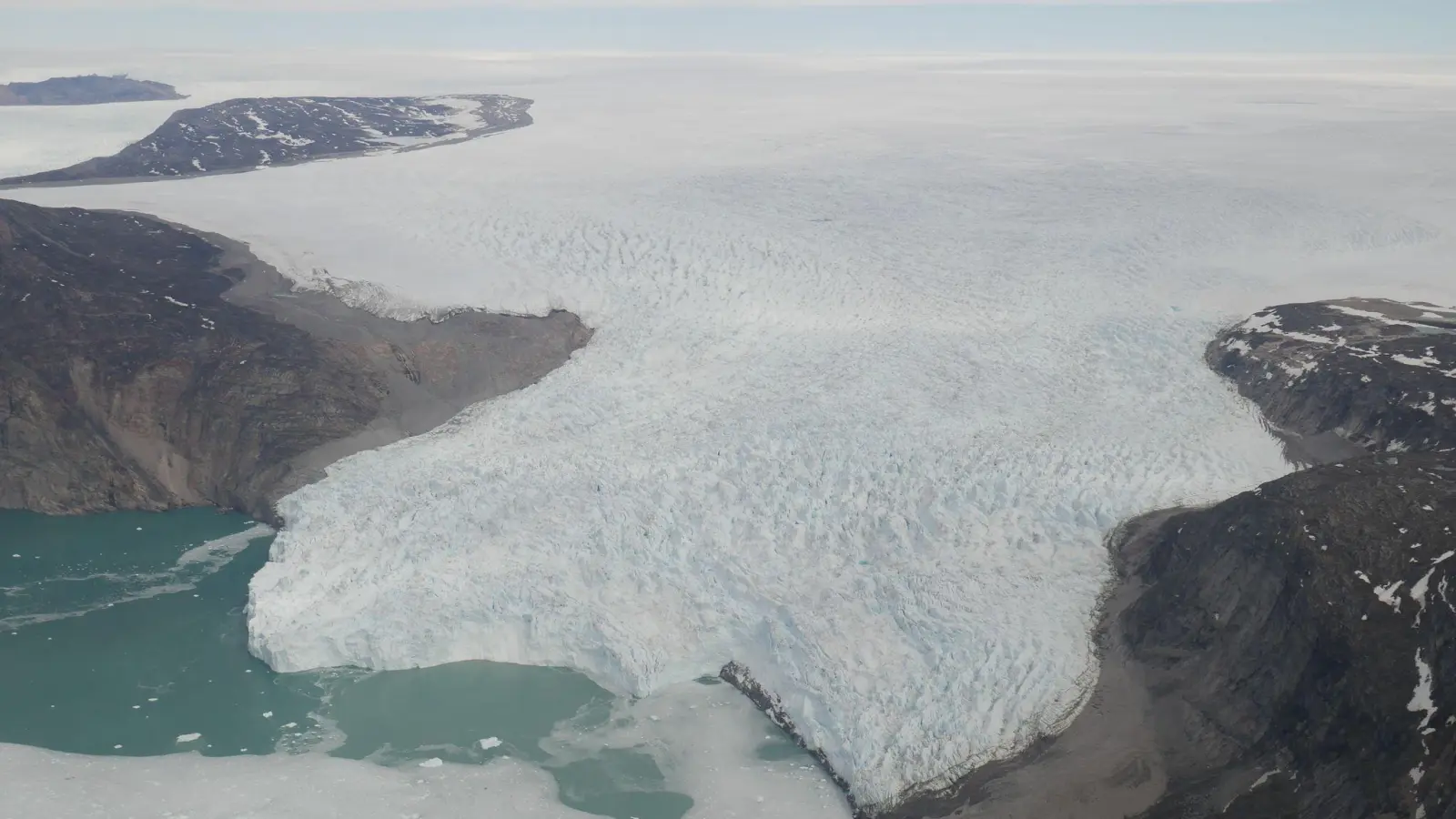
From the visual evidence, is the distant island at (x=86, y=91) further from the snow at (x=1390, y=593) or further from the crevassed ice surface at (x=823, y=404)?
the snow at (x=1390, y=593)

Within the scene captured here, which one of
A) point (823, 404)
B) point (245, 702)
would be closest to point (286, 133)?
point (823, 404)

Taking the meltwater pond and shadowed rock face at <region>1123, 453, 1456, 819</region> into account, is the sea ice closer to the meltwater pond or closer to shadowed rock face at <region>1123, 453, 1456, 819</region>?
the meltwater pond

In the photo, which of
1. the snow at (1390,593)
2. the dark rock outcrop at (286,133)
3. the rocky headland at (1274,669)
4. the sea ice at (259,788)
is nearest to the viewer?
the rocky headland at (1274,669)

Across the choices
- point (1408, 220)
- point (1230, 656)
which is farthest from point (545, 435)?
point (1408, 220)

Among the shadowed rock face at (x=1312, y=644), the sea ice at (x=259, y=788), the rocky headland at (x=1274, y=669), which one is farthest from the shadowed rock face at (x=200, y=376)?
the shadowed rock face at (x=1312, y=644)

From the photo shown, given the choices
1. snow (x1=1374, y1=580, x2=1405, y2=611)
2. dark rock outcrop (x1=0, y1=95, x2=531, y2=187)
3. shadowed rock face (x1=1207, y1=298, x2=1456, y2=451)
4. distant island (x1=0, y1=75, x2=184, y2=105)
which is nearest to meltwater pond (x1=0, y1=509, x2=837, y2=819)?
Result: snow (x1=1374, y1=580, x2=1405, y2=611)

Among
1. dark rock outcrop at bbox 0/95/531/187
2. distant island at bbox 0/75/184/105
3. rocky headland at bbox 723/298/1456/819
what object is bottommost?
rocky headland at bbox 723/298/1456/819
